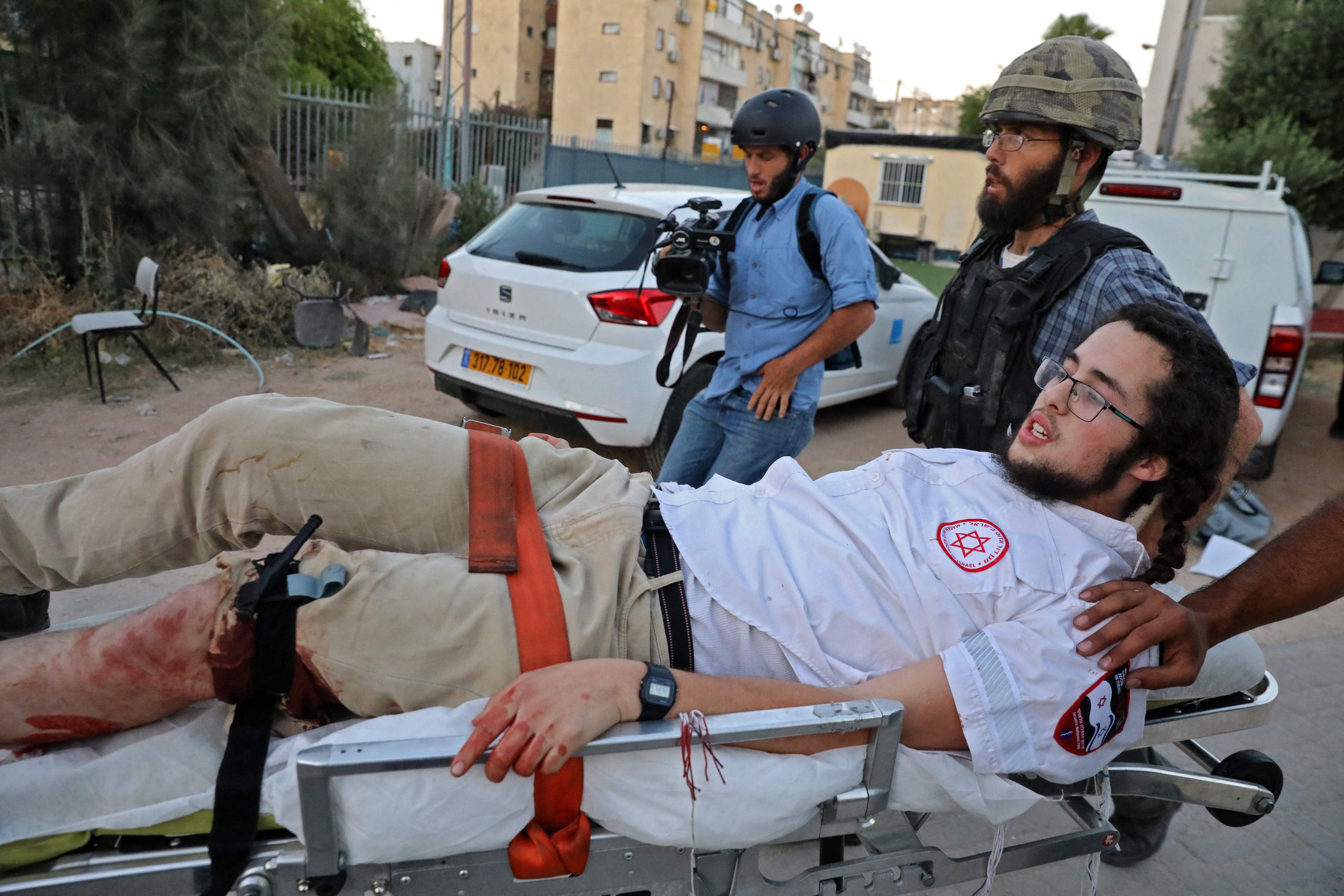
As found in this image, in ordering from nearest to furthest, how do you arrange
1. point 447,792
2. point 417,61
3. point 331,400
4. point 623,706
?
point 447,792 → point 623,706 → point 331,400 → point 417,61

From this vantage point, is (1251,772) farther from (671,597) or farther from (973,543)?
(671,597)

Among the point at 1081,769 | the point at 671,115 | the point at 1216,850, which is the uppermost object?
the point at 671,115

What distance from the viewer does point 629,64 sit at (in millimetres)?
45531

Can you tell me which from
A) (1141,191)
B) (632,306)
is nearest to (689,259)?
(632,306)

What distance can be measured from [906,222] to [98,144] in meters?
20.3

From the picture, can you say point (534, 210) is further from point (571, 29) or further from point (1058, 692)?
point (571, 29)

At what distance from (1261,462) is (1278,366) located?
2.99 feet

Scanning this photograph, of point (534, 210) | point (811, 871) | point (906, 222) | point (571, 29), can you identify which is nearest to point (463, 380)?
point (534, 210)

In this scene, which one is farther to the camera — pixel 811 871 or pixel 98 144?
pixel 98 144

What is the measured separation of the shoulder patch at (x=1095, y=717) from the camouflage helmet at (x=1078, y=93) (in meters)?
1.49

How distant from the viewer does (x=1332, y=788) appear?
10.0 ft

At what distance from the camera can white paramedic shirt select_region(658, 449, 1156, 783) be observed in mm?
1738

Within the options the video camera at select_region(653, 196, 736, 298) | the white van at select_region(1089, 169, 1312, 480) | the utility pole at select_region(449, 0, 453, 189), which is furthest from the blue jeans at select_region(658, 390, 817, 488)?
the utility pole at select_region(449, 0, 453, 189)

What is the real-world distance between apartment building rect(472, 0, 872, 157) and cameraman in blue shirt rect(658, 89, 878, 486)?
36048 mm
